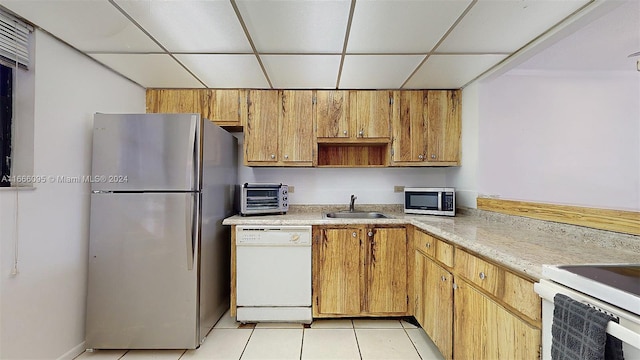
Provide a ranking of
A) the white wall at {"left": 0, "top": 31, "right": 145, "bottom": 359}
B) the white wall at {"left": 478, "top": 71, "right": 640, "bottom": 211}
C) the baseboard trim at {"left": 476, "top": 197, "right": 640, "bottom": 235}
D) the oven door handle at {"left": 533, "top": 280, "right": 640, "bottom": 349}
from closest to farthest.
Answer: the oven door handle at {"left": 533, "top": 280, "right": 640, "bottom": 349}
the baseboard trim at {"left": 476, "top": 197, "right": 640, "bottom": 235}
the white wall at {"left": 0, "top": 31, "right": 145, "bottom": 359}
the white wall at {"left": 478, "top": 71, "right": 640, "bottom": 211}

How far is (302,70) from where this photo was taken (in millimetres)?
2223

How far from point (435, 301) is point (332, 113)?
183cm

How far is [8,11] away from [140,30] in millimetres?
633

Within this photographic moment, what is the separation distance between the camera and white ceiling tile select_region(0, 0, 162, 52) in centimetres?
142

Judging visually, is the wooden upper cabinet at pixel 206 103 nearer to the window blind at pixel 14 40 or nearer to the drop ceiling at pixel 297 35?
the drop ceiling at pixel 297 35

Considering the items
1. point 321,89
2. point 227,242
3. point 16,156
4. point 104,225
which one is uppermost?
point 321,89

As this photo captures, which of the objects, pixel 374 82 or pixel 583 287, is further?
pixel 374 82

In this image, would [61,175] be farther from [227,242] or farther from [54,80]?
[227,242]

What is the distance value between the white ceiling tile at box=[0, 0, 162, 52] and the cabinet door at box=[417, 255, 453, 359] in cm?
247

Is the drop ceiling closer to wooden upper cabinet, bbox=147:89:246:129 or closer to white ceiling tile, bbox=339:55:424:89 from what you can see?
white ceiling tile, bbox=339:55:424:89

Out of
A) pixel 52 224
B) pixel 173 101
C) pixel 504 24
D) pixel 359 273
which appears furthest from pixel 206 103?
pixel 504 24

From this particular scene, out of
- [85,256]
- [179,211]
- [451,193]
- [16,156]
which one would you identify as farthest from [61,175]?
[451,193]

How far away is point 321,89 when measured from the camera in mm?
2646

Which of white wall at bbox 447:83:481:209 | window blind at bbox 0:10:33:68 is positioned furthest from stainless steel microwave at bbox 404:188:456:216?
window blind at bbox 0:10:33:68
